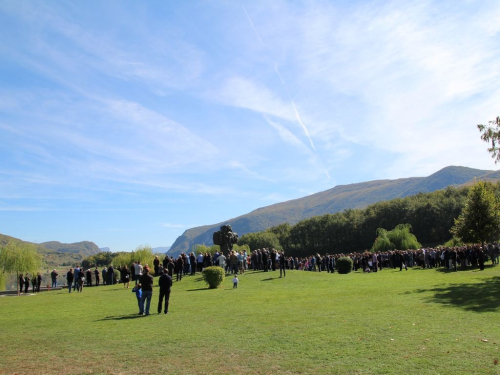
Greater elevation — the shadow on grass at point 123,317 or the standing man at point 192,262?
the standing man at point 192,262

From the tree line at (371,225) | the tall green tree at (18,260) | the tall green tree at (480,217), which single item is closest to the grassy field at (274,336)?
the tall green tree at (480,217)

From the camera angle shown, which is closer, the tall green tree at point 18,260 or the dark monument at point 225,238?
the dark monument at point 225,238

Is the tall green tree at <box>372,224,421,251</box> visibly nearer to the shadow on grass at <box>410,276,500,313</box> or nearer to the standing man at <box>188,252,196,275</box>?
the standing man at <box>188,252,196,275</box>

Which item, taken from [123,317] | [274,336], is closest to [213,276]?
[123,317]

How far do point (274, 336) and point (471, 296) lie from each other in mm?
9018

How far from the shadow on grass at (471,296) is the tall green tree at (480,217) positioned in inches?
610

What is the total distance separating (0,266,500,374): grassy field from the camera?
7.01 m

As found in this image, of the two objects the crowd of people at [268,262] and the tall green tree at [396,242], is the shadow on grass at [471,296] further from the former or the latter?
the tall green tree at [396,242]

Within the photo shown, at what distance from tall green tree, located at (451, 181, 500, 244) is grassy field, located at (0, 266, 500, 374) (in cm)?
1770

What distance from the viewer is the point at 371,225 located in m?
Answer: 97.8

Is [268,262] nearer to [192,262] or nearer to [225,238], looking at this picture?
[192,262]

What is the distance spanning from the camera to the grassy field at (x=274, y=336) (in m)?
7.01

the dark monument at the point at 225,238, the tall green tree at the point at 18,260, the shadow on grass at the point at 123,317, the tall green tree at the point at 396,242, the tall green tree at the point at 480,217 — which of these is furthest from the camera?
the tall green tree at the point at 396,242

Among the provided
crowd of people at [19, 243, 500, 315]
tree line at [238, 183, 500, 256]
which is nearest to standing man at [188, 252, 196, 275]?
crowd of people at [19, 243, 500, 315]
